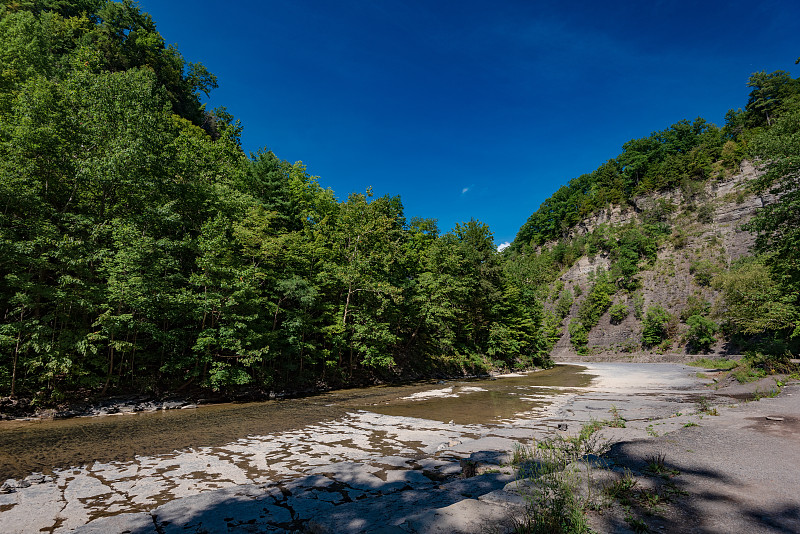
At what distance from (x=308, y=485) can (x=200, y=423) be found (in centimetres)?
753

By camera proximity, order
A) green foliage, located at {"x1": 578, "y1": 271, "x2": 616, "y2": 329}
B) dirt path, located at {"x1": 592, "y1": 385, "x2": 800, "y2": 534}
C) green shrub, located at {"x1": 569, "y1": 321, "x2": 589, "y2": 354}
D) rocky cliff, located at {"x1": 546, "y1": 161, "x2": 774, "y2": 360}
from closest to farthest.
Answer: dirt path, located at {"x1": 592, "y1": 385, "x2": 800, "y2": 534} → rocky cliff, located at {"x1": 546, "y1": 161, "x2": 774, "y2": 360} → green shrub, located at {"x1": 569, "y1": 321, "x2": 589, "y2": 354} → green foliage, located at {"x1": 578, "y1": 271, "x2": 616, "y2": 329}

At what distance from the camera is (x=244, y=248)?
17.0m

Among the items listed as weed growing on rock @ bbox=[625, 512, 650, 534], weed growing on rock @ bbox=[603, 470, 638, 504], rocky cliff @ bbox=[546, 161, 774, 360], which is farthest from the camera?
rocky cliff @ bbox=[546, 161, 774, 360]

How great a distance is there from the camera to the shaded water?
7504 mm

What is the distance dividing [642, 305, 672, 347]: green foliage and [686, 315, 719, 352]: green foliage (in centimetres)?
467

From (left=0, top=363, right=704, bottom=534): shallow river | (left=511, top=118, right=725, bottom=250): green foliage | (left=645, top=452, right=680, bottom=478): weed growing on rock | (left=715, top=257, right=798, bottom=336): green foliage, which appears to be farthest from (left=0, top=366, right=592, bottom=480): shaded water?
(left=511, top=118, right=725, bottom=250): green foliage

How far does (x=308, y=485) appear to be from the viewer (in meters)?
5.55

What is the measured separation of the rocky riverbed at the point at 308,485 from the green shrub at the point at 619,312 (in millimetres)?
57651

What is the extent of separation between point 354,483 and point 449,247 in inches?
1022

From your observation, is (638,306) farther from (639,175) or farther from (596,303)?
(639,175)

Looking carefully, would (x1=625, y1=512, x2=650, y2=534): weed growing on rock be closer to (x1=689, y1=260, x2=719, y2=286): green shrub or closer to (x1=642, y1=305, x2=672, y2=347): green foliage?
(x1=642, y1=305, x2=672, y2=347): green foliage

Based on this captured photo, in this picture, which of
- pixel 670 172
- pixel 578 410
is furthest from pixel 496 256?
pixel 670 172

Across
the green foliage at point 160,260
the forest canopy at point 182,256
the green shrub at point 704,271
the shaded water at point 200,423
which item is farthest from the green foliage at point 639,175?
the shaded water at point 200,423

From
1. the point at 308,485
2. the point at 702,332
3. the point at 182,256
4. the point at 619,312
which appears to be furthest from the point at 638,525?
the point at 619,312
